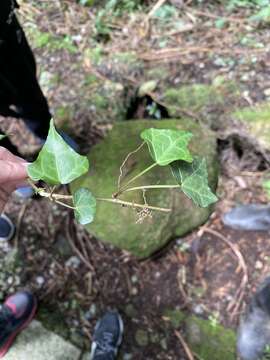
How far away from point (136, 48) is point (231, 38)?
0.66 m

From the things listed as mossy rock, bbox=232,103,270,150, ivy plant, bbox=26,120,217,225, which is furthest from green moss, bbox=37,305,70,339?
ivy plant, bbox=26,120,217,225

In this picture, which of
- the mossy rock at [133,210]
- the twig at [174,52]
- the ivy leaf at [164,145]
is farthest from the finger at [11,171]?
the twig at [174,52]

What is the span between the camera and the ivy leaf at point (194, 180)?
3.22 ft

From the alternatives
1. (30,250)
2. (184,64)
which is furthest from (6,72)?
(184,64)

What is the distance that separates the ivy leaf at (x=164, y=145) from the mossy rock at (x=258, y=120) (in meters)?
1.49

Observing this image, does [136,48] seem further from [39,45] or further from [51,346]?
[51,346]

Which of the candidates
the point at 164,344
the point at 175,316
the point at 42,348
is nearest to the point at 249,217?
the point at 175,316

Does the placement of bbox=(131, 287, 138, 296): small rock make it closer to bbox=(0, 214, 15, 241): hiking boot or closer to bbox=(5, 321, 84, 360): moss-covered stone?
bbox=(5, 321, 84, 360): moss-covered stone

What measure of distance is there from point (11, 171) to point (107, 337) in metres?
1.58

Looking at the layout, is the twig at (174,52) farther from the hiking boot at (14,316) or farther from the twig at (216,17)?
the hiking boot at (14,316)

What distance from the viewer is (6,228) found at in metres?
2.54

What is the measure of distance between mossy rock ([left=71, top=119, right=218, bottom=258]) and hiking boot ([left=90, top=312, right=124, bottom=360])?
41cm

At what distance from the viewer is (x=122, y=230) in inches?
87.1

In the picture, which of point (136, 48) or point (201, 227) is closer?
point (201, 227)
